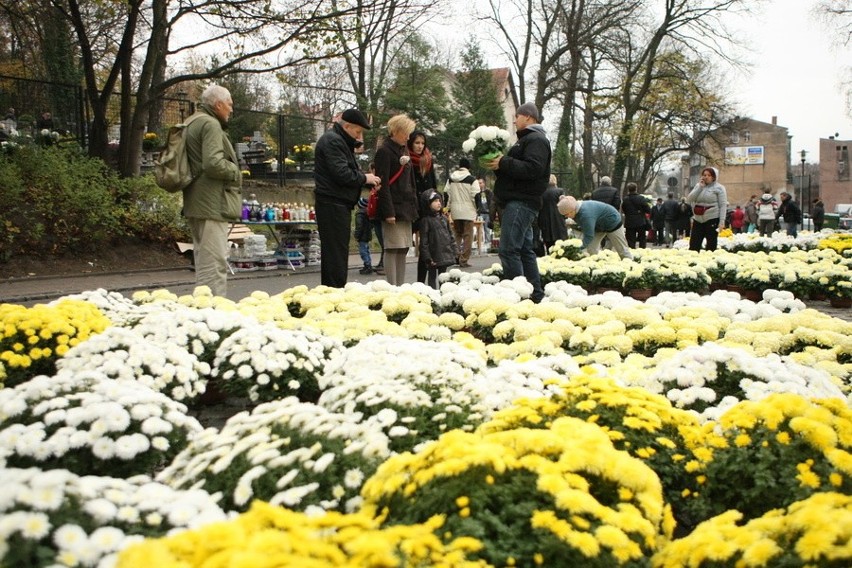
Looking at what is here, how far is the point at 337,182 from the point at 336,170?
0.44 feet

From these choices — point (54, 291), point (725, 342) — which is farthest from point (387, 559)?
point (54, 291)

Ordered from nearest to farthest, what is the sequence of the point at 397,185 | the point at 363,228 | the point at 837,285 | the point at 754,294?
1. the point at 397,185
2. the point at 837,285
3. the point at 754,294
4. the point at 363,228

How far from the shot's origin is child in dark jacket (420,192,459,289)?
29.9 feet

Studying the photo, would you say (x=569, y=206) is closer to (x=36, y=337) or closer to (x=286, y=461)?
(x=36, y=337)

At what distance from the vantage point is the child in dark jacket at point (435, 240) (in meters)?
9.10

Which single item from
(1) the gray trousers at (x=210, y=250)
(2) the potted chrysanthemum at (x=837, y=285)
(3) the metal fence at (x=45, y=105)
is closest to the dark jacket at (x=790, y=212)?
(2) the potted chrysanthemum at (x=837, y=285)

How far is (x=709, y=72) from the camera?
41.4 metres

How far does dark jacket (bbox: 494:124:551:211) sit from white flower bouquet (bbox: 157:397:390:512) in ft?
17.3

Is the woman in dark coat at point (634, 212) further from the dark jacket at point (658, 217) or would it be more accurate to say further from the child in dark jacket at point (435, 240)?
the child in dark jacket at point (435, 240)

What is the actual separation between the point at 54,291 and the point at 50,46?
13.4 metres

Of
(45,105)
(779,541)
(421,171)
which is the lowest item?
(779,541)

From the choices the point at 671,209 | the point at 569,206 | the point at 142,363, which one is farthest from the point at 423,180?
the point at 671,209

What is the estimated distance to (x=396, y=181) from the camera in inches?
330

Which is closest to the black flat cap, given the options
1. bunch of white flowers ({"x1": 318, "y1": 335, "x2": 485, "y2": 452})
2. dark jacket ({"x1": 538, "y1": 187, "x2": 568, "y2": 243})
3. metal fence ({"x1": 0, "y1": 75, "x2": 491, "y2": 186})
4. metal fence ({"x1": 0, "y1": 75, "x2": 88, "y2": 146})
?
bunch of white flowers ({"x1": 318, "y1": 335, "x2": 485, "y2": 452})
